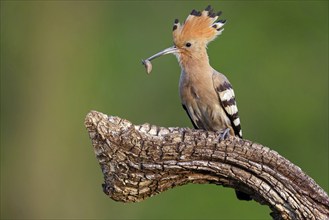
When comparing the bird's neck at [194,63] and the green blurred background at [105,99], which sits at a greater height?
the green blurred background at [105,99]

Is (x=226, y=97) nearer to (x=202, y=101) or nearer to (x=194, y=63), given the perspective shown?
(x=202, y=101)

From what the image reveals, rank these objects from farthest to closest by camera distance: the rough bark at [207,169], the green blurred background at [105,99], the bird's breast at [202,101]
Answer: the green blurred background at [105,99] → the bird's breast at [202,101] → the rough bark at [207,169]

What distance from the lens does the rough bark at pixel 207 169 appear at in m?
2.82

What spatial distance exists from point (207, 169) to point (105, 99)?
358cm

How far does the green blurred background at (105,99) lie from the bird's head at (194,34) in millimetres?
2342

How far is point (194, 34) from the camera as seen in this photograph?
3.67m

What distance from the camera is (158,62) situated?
6316 millimetres

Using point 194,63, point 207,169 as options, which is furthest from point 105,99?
point 207,169

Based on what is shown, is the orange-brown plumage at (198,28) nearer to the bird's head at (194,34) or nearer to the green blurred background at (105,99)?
the bird's head at (194,34)

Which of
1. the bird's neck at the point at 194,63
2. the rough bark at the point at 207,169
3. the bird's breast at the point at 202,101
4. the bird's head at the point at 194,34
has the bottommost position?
the rough bark at the point at 207,169

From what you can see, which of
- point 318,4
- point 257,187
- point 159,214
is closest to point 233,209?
point 159,214

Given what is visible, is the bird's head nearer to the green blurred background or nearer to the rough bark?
the rough bark

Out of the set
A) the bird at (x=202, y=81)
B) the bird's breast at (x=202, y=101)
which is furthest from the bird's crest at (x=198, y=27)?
the bird's breast at (x=202, y=101)

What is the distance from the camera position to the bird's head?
367 cm
